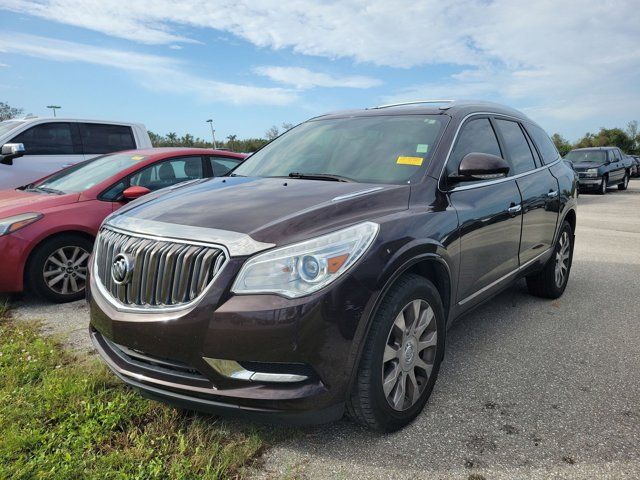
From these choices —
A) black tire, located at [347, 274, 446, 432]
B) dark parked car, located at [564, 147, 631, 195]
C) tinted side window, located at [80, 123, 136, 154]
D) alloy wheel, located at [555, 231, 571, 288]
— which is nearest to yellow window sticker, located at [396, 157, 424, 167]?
black tire, located at [347, 274, 446, 432]

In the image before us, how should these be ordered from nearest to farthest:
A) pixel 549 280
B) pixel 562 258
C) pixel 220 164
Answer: pixel 549 280
pixel 562 258
pixel 220 164

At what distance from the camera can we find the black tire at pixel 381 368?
217cm

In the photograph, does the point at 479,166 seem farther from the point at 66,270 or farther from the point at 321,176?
the point at 66,270

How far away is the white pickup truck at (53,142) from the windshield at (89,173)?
1611 millimetres

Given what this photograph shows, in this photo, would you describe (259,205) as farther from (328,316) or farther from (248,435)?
(248,435)

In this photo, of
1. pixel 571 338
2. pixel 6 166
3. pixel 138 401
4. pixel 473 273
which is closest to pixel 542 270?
pixel 571 338

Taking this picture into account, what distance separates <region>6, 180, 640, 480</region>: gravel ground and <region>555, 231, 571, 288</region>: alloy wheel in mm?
267

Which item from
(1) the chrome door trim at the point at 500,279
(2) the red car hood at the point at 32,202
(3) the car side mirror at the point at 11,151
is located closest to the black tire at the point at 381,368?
(1) the chrome door trim at the point at 500,279

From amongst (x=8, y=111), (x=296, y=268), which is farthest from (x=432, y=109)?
(x=8, y=111)

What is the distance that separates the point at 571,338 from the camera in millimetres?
3727

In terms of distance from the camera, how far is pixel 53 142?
748 cm

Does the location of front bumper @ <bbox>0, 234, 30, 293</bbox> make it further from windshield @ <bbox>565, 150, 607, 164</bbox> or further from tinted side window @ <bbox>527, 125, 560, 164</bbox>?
windshield @ <bbox>565, 150, 607, 164</bbox>

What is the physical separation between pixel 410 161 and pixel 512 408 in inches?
60.6

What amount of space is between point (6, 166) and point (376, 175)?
20.8ft
